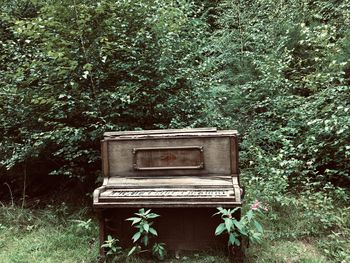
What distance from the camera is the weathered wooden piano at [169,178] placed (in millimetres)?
3902

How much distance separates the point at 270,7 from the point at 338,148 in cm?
487

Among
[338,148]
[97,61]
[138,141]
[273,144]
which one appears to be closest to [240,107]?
[273,144]

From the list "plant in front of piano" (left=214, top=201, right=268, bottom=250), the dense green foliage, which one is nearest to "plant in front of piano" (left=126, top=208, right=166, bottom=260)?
"plant in front of piano" (left=214, top=201, right=268, bottom=250)

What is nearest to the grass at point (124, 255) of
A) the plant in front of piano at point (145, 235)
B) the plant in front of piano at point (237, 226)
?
the plant in front of piano at point (145, 235)

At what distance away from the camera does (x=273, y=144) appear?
254 inches

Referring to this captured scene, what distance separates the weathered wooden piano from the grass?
0.29 m

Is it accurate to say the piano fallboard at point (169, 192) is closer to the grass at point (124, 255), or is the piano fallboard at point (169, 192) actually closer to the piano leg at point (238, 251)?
the piano leg at point (238, 251)

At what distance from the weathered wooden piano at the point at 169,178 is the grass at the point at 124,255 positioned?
292mm

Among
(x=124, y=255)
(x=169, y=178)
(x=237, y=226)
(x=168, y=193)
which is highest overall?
(x=169, y=178)

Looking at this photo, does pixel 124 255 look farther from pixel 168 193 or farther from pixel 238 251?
pixel 238 251

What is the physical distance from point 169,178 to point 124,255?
1.05m

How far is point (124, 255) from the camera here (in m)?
4.24

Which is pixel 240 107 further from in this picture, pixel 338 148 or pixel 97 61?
pixel 97 61

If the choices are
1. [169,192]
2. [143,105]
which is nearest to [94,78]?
[143,105]
